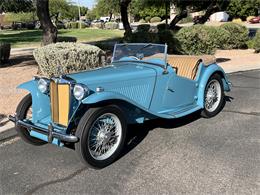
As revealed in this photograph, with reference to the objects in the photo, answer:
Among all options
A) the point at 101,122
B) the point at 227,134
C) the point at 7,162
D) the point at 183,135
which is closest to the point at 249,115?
the point at 227,134

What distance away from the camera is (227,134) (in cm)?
559

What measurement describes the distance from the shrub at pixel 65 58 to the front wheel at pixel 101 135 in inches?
164

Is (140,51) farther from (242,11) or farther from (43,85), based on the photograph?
(242,11)

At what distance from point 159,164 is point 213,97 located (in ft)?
7.68

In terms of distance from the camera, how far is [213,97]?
257 inches

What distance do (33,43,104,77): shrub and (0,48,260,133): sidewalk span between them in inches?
35.5

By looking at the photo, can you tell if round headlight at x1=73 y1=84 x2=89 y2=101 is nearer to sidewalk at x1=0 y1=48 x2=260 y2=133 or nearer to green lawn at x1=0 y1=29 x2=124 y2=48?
sidewalk at x1=0 y1=48 x2=260 y2=133

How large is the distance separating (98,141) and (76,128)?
322 mm

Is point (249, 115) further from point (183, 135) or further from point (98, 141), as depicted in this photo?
point (98, 141)

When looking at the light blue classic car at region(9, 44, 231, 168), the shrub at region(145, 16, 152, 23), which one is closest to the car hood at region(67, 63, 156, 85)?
the light blue classic car at region(9, 44, 231, 168)

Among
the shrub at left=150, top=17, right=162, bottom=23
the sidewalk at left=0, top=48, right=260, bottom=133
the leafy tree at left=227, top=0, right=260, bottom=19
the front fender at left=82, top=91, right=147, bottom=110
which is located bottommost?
the sidewalk at left=0, top=48, right=260, bottom=133

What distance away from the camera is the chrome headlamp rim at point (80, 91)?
4.35 meters

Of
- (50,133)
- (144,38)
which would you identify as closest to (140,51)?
(50,133)

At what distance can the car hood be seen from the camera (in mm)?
4684
